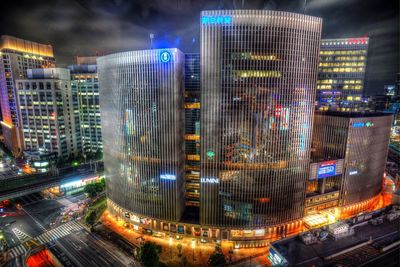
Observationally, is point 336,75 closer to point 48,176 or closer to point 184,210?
point 184,210

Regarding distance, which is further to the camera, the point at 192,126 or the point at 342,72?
the point at 342,72

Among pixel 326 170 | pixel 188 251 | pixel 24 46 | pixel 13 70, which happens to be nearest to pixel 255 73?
pixel 326 170

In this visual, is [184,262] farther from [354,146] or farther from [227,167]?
[354,146]

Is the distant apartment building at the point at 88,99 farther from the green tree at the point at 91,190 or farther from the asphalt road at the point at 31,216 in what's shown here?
the green tree at the point at 91,190

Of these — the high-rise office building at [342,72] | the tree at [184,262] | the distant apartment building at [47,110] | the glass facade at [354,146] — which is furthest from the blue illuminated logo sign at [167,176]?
the high-rise office building at [342,72]

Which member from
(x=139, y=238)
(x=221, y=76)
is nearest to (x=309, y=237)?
(x=221, y=76)

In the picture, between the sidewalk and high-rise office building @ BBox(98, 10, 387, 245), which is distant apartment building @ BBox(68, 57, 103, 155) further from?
the sidewalk
